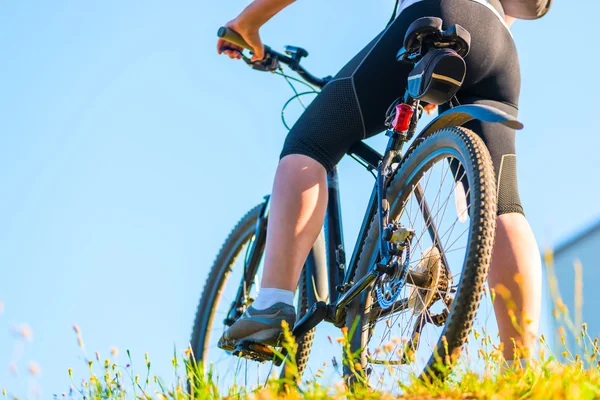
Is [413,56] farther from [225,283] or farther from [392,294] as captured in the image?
[225,283]

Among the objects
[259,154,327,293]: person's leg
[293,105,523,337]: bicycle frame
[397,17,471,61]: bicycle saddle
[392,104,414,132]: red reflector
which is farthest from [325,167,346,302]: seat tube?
[397,17,471,61]: bicycle saddle

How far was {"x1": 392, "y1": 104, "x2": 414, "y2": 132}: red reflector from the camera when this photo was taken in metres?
2.96

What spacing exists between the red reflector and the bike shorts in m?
0.09

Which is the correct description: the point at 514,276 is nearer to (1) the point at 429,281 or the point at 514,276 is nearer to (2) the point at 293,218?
(1) the point at 429,281

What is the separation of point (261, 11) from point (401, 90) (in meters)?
0.72

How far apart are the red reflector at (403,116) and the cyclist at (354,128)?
3.6 inches

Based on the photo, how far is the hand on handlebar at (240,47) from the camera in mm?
3512

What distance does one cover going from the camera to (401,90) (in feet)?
10.00

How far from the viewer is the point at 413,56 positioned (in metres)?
2.81

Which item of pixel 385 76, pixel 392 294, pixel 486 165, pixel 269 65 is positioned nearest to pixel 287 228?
pixel 392 294

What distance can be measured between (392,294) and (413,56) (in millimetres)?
820

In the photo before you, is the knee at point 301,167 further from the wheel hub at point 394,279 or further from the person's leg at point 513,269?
the person's leg at point 513,269

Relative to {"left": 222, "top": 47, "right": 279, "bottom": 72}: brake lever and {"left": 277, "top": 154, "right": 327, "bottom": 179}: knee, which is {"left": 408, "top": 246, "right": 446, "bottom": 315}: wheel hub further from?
{"left": 222, "top": 47, "right": 279, "bottom": 72}: brake lever

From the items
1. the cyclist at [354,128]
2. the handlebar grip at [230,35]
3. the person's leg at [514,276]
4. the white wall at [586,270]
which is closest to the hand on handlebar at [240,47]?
the handlebar grip at [230,35]
